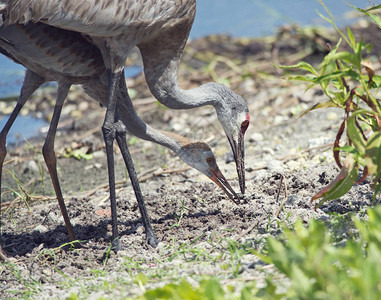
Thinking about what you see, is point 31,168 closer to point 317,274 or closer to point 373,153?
point 373,153

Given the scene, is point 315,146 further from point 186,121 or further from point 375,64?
point 375,64

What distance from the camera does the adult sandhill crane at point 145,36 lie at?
4027mm

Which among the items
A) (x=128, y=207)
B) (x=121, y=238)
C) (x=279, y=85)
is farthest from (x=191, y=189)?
(x=279, y=85)

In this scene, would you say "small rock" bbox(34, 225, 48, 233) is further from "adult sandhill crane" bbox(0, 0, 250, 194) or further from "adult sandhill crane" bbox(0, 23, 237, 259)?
"adult sandhill crane" bbox(0, 0, 250, 194)

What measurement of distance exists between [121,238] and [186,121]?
3.47m

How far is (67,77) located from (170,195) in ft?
4.36

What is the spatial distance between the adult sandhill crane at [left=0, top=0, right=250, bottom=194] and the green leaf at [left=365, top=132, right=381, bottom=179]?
169cm

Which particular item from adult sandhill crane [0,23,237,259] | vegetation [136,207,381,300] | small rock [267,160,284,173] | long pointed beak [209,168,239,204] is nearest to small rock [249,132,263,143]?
small rock [267,160,284,173]

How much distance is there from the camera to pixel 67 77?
4598 mm

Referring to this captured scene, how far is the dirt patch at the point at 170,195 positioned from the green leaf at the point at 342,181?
21 cm

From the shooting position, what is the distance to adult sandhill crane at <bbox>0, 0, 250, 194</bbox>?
159 inches

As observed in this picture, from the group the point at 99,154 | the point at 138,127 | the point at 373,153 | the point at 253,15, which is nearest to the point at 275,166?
the point at 138,127

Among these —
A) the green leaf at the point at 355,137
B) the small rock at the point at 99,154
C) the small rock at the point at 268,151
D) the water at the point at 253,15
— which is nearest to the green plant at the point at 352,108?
the green leaf at the point at 355,137

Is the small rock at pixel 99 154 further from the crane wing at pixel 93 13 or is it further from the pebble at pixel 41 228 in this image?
the crane wing at pixel 93 13
